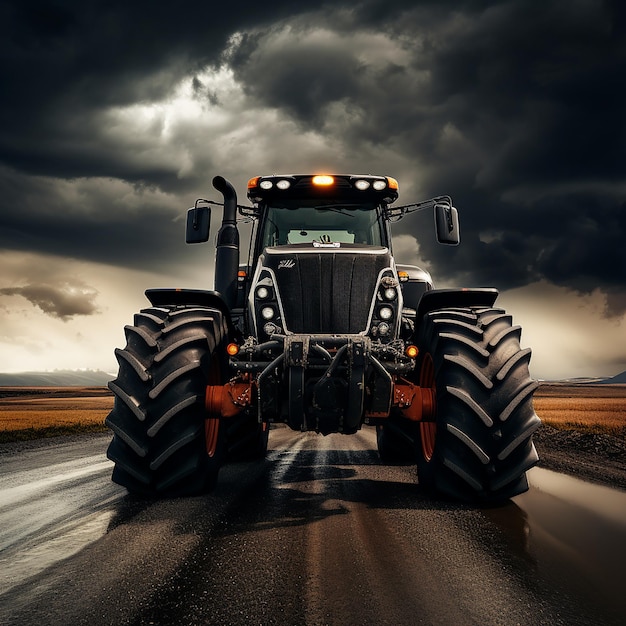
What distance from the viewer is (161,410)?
4.23m

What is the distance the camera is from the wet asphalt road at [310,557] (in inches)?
91.0

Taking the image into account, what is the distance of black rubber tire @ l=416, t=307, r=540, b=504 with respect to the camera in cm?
406

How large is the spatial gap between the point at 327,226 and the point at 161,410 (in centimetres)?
294

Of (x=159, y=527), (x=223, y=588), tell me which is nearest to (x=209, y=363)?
(x=159, y=527)

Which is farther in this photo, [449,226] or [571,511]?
[449,226]

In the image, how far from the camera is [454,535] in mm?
3471

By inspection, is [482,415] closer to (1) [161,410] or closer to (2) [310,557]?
(2) [310,557]

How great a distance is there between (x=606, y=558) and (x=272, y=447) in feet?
22.7

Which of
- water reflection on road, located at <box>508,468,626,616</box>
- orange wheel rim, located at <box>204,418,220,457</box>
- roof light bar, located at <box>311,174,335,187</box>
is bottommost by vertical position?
water reflection on road, located at <box>508,468,626,616</box>

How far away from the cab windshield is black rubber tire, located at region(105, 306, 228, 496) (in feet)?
6.08

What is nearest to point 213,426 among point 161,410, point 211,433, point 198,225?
point 211,433

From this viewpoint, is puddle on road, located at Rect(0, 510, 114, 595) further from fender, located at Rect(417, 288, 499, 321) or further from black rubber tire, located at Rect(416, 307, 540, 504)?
fender, located at Rect(417, 288, 499, 321)

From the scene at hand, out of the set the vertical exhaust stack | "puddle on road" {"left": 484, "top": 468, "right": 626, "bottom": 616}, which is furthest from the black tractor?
the vertical exhaust stack

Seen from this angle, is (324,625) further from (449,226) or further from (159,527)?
(449,226)
